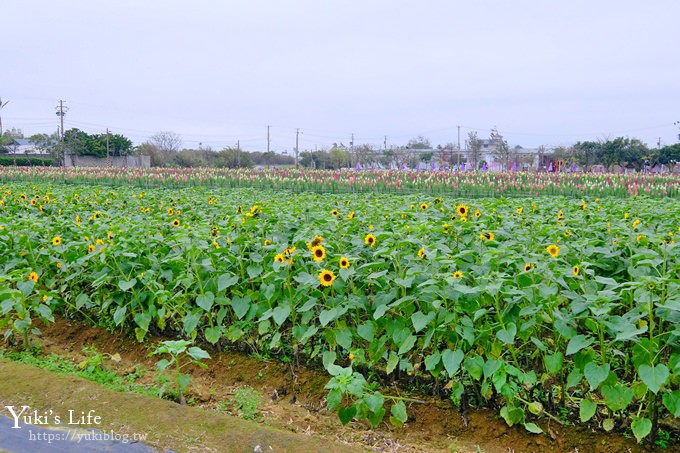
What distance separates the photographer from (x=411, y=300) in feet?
9.37

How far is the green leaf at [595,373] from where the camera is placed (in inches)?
90.0

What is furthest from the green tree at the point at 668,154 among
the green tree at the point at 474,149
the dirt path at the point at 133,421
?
the dirt path at the point at 133,421

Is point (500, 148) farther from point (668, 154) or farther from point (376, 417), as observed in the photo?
point (376, 417)

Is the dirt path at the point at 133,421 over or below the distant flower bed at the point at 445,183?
below

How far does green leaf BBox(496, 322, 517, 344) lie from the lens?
7.97 ft

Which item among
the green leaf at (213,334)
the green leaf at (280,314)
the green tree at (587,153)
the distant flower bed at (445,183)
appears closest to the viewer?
the green leaf at (280,314)

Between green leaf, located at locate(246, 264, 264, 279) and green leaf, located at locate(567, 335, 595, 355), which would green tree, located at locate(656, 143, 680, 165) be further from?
green leaf, located at locate(567, 335, 595, 355)

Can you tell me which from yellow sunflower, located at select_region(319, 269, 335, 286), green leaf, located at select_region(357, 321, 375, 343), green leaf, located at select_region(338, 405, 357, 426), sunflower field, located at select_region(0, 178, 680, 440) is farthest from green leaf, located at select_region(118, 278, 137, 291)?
green leaf, located at select_region(338, 405, 357, 426)

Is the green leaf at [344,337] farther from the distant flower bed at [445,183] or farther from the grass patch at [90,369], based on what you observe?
the distant flower bed at [445,183]

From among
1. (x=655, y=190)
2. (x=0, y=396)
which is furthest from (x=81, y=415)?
(x=655, y=190)

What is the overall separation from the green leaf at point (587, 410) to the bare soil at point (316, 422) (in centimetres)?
22

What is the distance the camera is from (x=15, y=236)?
4.46m

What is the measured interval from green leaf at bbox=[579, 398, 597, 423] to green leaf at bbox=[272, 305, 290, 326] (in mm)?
1424

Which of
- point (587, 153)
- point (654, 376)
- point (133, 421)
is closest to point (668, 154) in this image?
point (587, 153)
